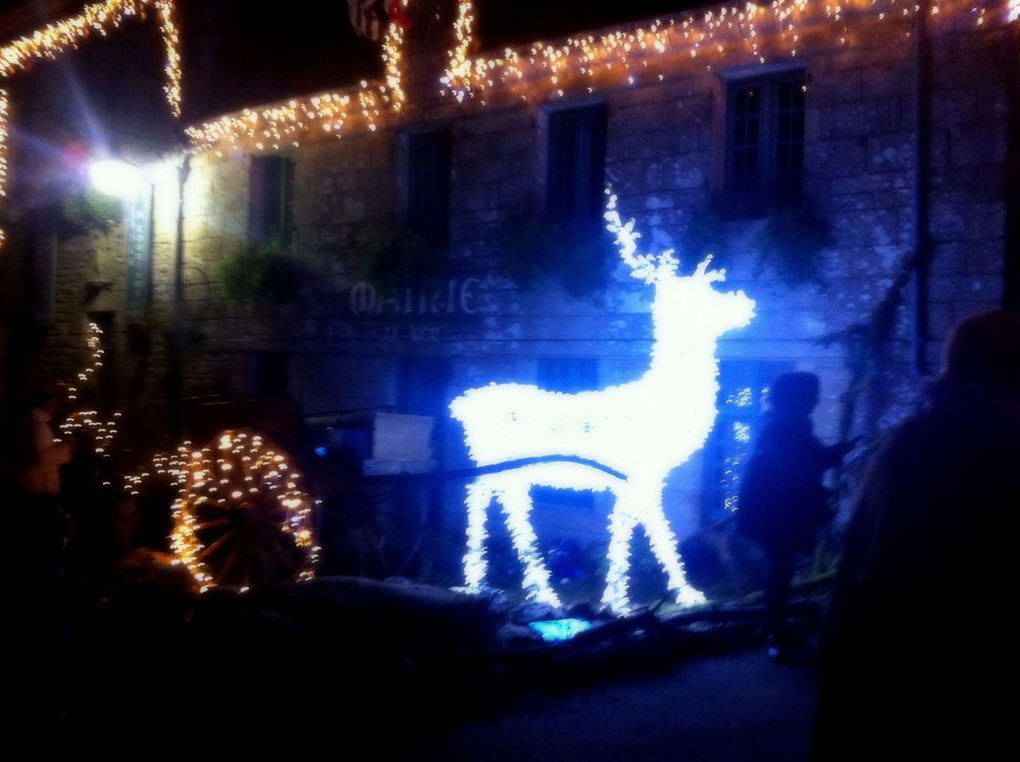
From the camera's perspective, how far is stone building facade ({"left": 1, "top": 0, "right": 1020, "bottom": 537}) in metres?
7.35

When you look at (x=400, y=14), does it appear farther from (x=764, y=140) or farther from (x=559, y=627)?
(x=559, y=627)

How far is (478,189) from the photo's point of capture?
32.4ft

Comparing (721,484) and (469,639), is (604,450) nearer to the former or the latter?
(721,484)

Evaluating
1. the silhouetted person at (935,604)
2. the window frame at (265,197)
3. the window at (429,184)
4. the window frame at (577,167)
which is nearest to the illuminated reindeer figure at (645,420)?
the window frame at (577,167)

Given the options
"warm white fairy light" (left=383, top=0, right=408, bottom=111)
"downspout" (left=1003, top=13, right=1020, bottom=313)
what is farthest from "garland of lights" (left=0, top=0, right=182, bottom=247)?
"downspout" (left=1003, top=13, right=1020, bottom=313)

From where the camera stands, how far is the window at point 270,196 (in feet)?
39.0

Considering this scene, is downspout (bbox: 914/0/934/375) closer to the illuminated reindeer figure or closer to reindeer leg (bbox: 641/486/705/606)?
the illuminated reindeer figure

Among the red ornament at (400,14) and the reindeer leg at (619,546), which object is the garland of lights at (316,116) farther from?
the reindeer leg at (619,546)

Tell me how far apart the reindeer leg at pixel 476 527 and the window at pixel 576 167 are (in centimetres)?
273

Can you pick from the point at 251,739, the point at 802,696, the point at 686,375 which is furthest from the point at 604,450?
the point at 251,739

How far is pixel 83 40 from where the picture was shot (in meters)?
14.5

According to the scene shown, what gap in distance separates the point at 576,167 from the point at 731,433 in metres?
3.01

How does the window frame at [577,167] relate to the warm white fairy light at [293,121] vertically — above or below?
below

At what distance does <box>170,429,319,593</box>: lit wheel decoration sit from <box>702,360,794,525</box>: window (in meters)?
3.46
